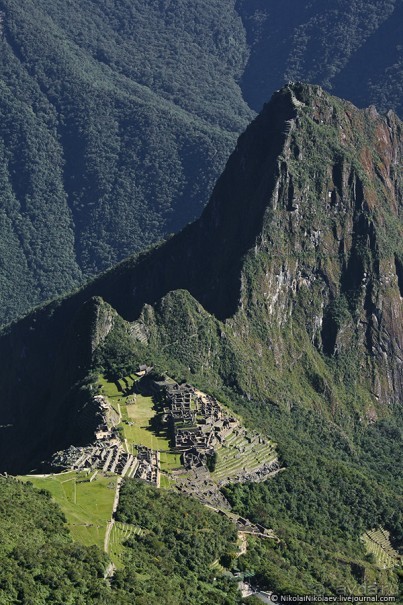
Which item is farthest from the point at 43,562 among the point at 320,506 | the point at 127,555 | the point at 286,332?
the point at 286,332

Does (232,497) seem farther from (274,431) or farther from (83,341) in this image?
(83,341)

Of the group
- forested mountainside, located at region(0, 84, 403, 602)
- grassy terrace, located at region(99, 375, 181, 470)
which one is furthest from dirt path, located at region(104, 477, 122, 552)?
forested mountainside, located at region(0, 84, 403, 602)

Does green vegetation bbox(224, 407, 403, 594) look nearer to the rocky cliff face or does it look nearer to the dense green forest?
the dense green forest

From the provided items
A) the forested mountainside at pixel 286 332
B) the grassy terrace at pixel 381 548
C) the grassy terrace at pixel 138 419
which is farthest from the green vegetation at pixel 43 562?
the grassy terrace at pixel 381 548

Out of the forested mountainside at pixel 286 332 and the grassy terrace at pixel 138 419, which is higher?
the forested mountainside at pixel 286 332

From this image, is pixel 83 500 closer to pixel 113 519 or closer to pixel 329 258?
pixel 113 519

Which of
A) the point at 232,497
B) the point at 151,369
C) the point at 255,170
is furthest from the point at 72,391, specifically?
the point at 255,170

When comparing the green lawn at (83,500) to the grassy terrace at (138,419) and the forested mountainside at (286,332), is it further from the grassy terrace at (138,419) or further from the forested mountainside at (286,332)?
the forested mountainside at (286,332)
